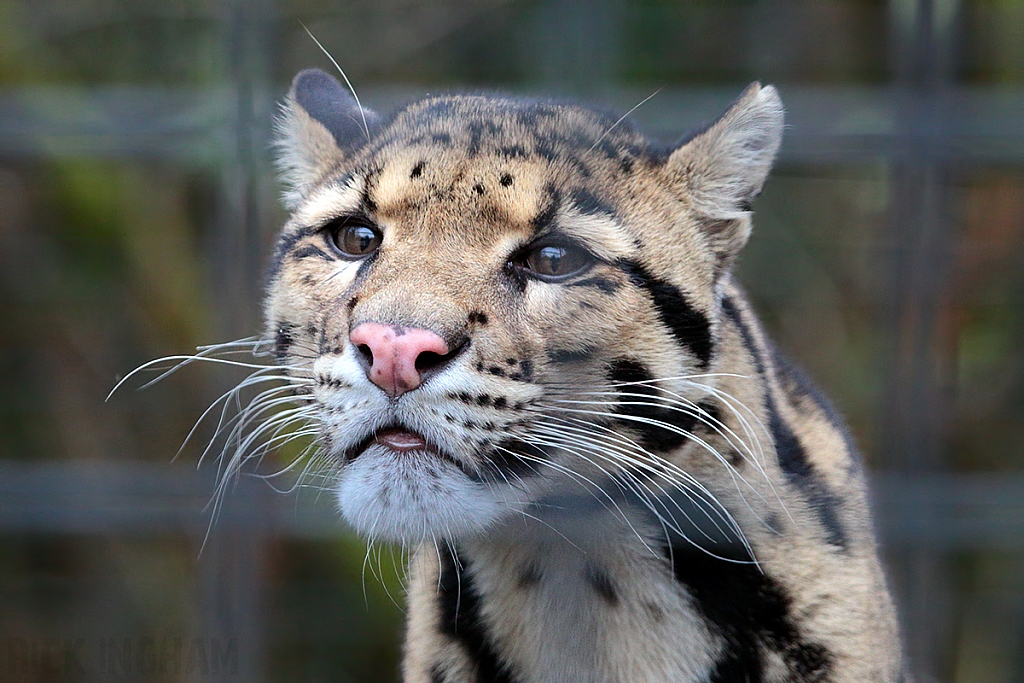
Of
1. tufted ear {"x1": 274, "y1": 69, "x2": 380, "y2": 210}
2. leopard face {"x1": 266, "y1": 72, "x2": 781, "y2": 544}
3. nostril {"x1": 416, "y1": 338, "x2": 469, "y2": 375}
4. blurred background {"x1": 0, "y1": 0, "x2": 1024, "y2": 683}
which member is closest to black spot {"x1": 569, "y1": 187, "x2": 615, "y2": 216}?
leopard face {"x1": 266, "y1": 72, "x2": 781, "y2": 544}

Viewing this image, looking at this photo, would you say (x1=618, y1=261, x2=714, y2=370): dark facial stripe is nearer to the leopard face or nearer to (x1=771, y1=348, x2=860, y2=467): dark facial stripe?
the leopard face

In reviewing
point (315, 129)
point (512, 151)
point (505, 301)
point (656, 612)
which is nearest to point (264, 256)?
point (315, 129)

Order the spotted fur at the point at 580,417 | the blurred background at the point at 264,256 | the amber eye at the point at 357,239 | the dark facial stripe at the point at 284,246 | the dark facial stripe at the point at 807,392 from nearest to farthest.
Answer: the spotted fur at the point at 580,417 → the amber eye at the point at 357,239 → the dark facial stripe at the point at 284,246 → the dark facial stripe at the point at 807,392 → the blurred background at the point at 264,256

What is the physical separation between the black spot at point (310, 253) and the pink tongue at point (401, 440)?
1.44 ft

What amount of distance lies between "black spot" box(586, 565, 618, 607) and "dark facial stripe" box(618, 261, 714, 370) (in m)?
0.40

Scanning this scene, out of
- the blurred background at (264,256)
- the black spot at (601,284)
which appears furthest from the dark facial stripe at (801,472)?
the blurred background at (264,256)

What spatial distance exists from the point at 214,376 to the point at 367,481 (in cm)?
252

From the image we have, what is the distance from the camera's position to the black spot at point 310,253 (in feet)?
6.47

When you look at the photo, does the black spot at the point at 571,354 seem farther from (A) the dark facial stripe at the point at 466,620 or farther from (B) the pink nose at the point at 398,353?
(A) the dark facial stripe at the point at 466,620

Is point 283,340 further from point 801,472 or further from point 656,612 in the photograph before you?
point 801,472

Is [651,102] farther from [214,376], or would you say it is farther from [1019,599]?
[1019,599]

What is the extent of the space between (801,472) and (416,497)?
2.39ft

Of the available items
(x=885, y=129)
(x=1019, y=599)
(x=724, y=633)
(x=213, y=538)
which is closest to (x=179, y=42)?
(x=213, y=538)

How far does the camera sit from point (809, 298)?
455 centimetres
